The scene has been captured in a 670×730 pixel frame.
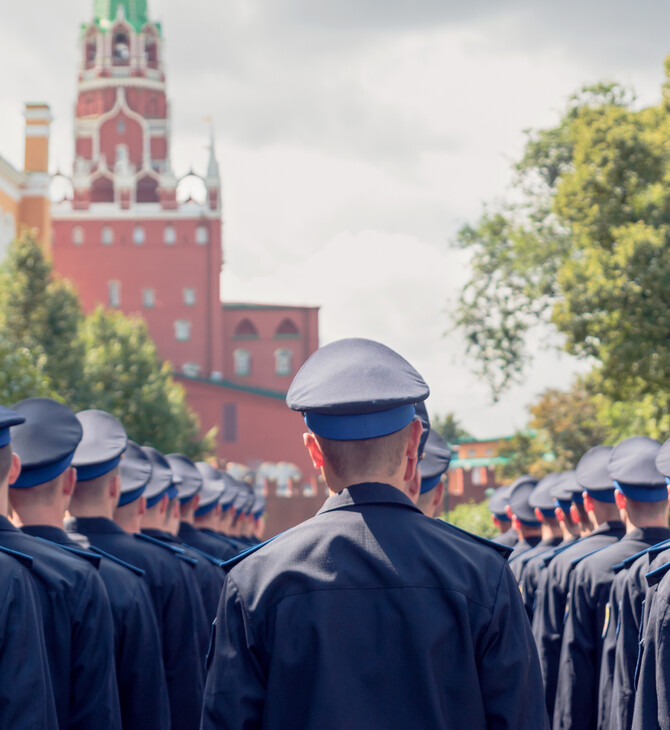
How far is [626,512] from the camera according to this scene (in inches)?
230

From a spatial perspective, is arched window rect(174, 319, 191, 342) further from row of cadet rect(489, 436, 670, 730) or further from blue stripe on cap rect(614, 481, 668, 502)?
blue stripe on cap rect(614, 481, 668, 502)

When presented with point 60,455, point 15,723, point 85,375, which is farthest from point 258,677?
point 85,375

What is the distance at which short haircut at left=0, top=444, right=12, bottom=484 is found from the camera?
3.60 meters

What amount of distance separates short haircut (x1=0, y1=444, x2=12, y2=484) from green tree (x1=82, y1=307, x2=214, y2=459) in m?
39.9

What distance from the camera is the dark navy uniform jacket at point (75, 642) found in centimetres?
375

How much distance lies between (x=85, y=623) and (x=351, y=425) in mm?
1465

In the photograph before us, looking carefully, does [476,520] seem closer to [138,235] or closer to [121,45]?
[138,235]

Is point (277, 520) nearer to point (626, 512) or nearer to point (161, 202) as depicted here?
point (161, 202)

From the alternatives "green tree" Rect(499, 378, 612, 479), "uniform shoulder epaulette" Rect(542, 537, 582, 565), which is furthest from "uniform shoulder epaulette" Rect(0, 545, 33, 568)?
"green tree" Rect(499, 378, 612, 479)

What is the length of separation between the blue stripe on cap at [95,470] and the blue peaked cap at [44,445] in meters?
0.56

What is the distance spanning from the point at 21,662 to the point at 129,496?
254 cm

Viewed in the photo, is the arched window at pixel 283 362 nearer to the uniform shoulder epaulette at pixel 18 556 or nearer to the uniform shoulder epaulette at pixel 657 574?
the uniform shoulder epaulette at pixel 657 574

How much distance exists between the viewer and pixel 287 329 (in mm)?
78688

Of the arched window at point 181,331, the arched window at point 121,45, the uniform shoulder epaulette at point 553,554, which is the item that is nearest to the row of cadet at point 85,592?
the uniform shoulder epaulette at point 553,554
